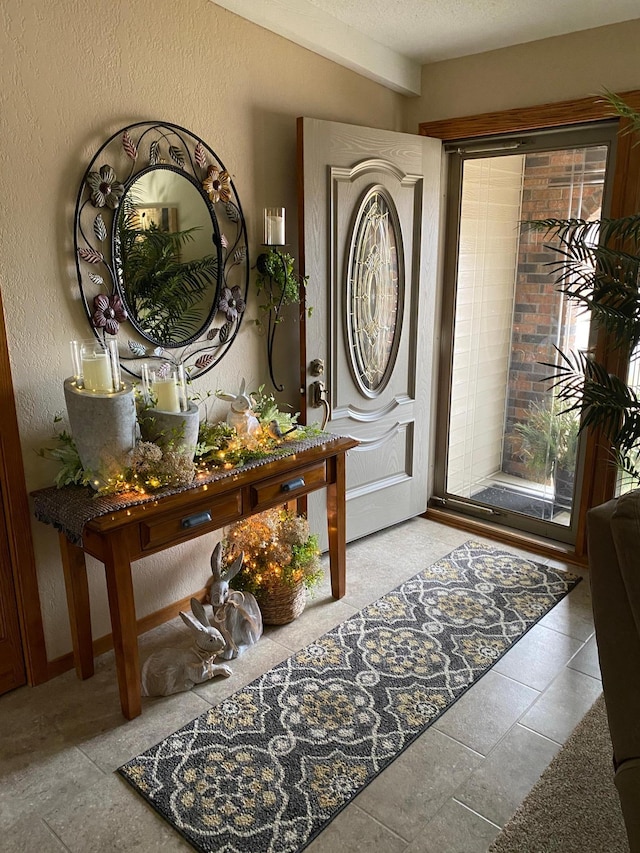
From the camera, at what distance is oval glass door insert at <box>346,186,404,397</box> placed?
321 centimetres

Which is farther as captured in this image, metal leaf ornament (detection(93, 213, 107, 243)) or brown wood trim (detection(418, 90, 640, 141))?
brown wood trim (detection(418, 90, 640, 141))

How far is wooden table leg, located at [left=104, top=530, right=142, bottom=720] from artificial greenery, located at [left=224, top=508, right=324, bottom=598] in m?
0.63

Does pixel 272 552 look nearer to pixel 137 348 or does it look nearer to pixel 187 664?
pixel 187 664

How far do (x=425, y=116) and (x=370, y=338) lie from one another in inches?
49.7

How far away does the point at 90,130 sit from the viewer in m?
2.26

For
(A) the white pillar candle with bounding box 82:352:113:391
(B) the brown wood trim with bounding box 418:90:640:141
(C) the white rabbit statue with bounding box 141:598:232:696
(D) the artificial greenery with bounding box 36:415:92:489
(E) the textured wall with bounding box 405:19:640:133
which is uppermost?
(E) the textured wall with bounding box 405:19:640:133

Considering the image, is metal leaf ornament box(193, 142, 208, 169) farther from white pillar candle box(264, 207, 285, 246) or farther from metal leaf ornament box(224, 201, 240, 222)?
white pillar candle box(264, 207, 285, 246)

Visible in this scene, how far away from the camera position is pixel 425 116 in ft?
11.6

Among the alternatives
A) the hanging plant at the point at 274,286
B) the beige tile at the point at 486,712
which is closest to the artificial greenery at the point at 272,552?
the hanging plant at the point at 274,286

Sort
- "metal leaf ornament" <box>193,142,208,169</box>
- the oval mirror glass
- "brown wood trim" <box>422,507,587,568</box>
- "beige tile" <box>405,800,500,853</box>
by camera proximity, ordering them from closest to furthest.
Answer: "beige tile" <box>405,800,500,853</box> → the oval mirror glass → "metal leaf ornament" <box>193,142,208,169</box> → "brown wood trim" <box>422,507,587,568</box>

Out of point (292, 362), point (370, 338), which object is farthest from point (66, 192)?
point (370, 338)

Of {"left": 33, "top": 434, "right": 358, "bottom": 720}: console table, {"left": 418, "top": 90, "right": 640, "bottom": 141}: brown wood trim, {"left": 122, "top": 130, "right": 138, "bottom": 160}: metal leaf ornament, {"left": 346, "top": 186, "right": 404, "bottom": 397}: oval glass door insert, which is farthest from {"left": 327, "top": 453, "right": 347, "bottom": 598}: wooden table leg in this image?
{"left": 418, "top": 90, "right": 640, "bottom": 141}: brown wood trim

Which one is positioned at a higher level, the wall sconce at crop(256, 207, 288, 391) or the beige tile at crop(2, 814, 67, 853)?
the wall sconce at crop(256, 207, 288, 391)

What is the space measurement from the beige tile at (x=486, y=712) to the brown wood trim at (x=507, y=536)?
1116 millimetres
